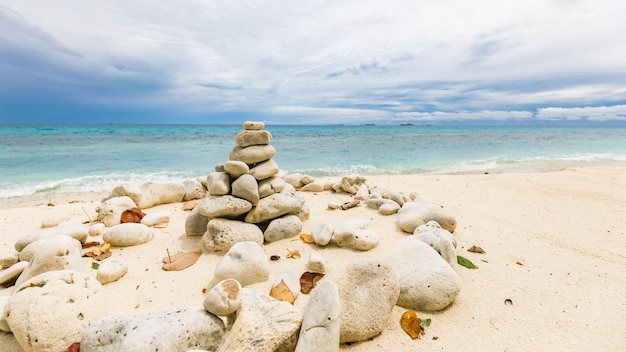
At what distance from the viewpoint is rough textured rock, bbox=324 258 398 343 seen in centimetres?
263

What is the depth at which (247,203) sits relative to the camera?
4691mm

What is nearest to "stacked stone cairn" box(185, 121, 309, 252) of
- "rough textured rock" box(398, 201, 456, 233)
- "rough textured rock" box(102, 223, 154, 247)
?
"rough textured rock" box(102, 223, 154, 247)

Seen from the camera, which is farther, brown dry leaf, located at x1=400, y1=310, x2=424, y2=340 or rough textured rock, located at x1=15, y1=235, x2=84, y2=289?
rough textured rock, located at x1=15, y1=235, x2=84, y2=289

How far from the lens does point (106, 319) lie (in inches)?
96.7

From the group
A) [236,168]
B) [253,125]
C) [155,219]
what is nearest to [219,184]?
[236,168]

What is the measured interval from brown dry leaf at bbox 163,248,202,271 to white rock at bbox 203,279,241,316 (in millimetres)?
1762

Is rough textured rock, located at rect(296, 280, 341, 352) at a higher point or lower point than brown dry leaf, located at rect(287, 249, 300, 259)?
higher

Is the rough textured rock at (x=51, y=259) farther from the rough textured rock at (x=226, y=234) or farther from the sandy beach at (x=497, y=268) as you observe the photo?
the rough textured rock at (x=226, y=234)

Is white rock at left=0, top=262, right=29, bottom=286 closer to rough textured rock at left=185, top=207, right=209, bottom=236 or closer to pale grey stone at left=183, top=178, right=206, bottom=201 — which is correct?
rough textured rock at left=185, top=207, right=209, bottom=236

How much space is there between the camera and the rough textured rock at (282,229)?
15.5 feet

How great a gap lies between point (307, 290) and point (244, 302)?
39.9 inches

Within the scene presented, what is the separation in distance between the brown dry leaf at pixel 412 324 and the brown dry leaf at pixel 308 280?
1052 millimetres

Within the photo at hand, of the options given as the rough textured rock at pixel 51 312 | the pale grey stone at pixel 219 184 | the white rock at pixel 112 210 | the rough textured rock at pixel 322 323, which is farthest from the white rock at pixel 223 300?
the white rock at pixel 112 210

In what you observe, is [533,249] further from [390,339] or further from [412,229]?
[390,339]
